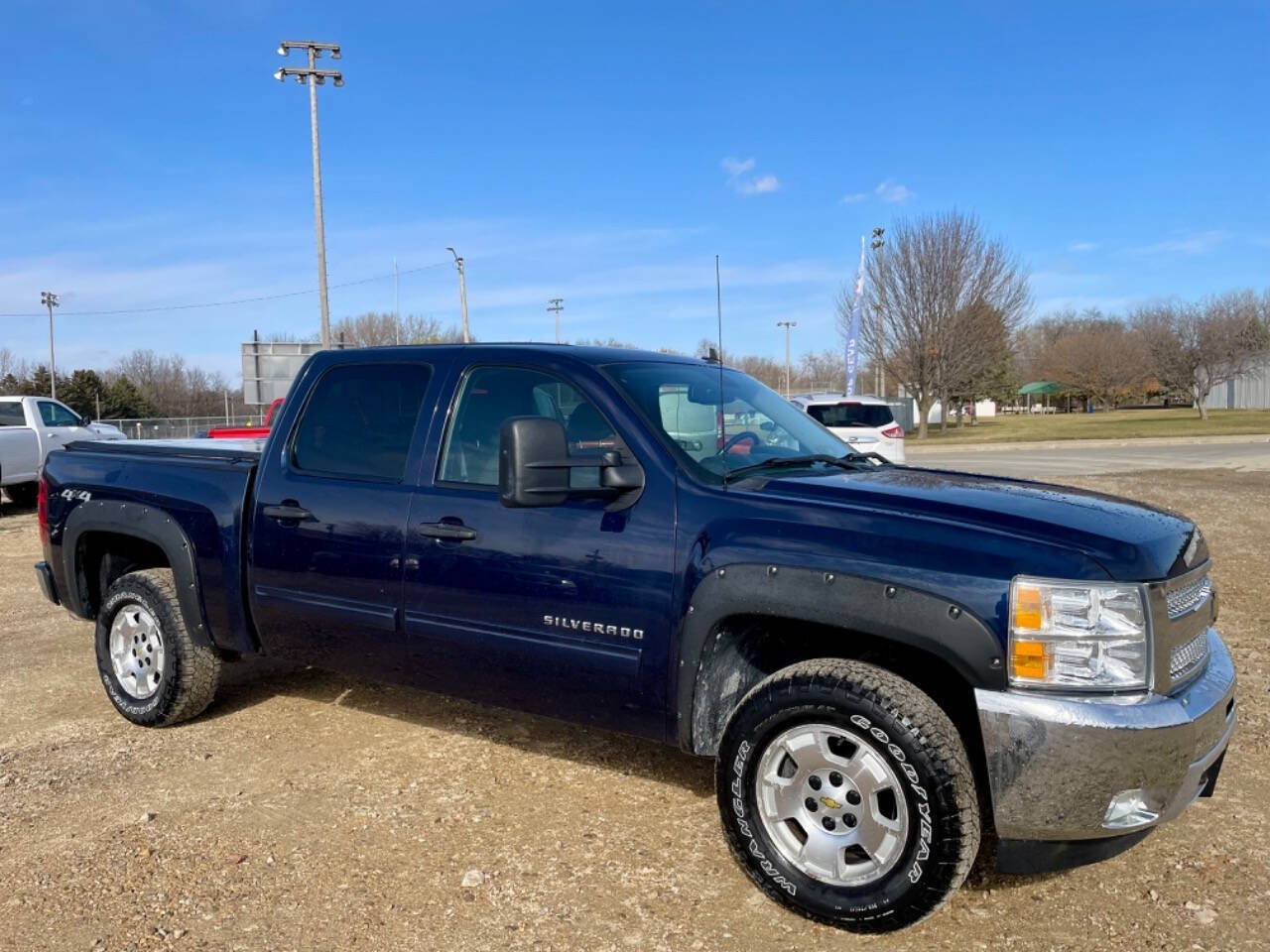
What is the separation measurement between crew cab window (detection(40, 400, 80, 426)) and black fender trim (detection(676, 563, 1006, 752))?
15762 mm

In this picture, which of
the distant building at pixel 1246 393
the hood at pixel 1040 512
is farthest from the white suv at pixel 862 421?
the distant building at pixel 1246 393

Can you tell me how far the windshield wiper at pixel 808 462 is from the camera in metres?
3.56

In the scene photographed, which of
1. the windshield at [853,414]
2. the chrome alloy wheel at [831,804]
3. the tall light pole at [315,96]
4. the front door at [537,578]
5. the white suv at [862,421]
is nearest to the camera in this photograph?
the chrome alloy wheel at [831,804]

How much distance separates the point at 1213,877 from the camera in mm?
3361

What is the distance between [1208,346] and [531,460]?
5541 cm

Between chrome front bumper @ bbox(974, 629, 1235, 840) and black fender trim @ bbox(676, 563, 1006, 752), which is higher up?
black fender trim @ bbox(676, 563, 1006, 752)

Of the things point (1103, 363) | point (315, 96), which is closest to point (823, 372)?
point (1103, 363)

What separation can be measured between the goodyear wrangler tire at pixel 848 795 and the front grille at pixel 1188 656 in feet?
2.20

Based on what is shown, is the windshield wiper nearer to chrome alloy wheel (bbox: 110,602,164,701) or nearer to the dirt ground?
the dirt ground

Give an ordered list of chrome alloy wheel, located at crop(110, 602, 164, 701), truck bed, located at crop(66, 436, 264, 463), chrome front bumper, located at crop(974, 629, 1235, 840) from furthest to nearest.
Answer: chrome alloy wheel, located at crop(110, 602, 164, 701) → truck bed, located at crop(66, 436, 264, 463) → chrome front bumper, located at crop(974, 629, 1235, 840)

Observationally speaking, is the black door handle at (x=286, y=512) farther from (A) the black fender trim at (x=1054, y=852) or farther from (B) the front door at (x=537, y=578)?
(A) the black fender trim at (x=1054, y=852)

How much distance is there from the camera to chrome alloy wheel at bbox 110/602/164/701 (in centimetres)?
493

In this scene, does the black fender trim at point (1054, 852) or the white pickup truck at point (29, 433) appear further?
the white pickup truck at point (29, 433)

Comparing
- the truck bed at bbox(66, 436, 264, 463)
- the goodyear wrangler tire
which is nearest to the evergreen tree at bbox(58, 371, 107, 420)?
the truck bed at bbox(66, 436, 264, 463)
